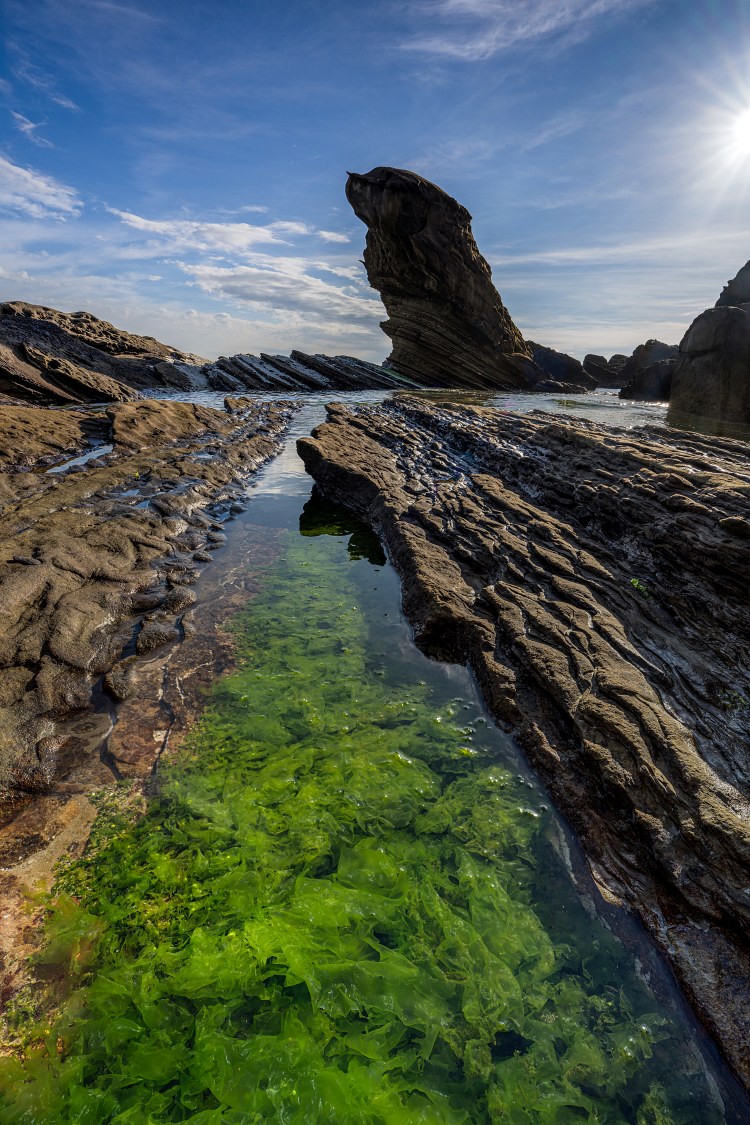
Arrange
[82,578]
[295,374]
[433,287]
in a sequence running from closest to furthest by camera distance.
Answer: [82,578] → [295,374] → [433,287]

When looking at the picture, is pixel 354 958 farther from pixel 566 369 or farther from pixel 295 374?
pixel 566 369

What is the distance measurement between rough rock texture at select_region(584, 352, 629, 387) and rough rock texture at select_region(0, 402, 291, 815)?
6923 centimetres

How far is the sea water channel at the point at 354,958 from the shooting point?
87.9 inches

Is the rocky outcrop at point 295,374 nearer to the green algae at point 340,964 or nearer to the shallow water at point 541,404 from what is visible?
the shallow water at point 541,404

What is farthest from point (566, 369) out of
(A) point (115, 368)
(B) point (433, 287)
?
(A) point (115, 368)

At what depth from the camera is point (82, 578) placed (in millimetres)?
6168

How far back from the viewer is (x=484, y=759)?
4180mm

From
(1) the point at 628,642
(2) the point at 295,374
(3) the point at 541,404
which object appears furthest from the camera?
(2) the point at 295,374

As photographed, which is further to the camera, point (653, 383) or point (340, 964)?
point (653, 383)

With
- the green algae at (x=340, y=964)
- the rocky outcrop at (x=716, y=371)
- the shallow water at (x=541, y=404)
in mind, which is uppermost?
the rocky outcrop at (x=716, y=371)

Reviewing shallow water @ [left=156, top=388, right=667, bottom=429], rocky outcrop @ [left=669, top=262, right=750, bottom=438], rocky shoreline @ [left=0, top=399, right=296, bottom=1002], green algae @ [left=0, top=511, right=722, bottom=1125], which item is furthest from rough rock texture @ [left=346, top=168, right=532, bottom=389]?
green algae @ [left=0, top=511, right=722, bottom=1125]

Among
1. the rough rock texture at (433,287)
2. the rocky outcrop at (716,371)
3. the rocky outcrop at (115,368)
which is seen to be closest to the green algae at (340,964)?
the rocky outcrop at (716,371)

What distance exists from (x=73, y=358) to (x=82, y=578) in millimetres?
32308

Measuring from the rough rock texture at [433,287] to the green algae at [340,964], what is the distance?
157 ft
